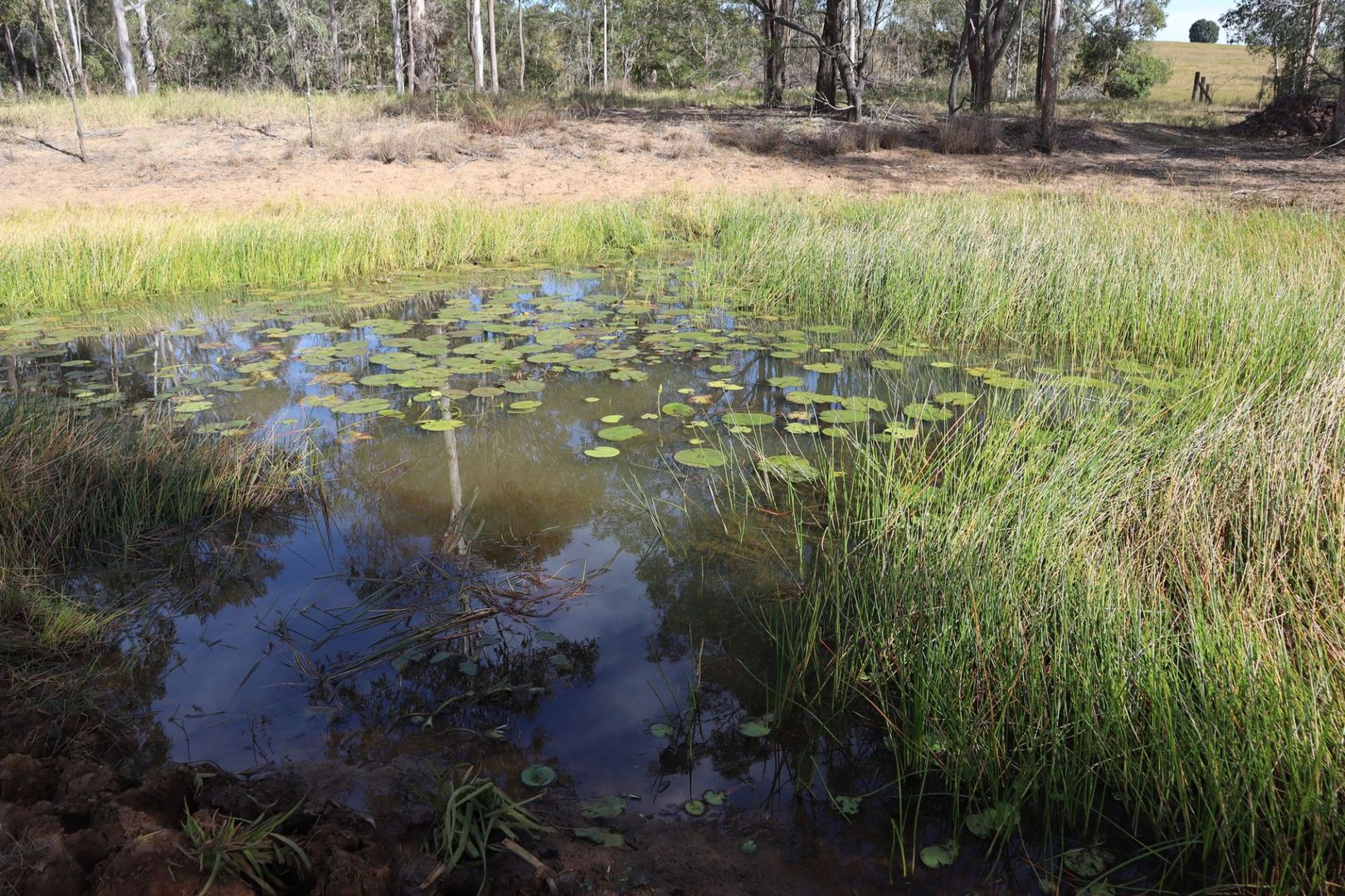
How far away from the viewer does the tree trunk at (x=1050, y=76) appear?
12727mm

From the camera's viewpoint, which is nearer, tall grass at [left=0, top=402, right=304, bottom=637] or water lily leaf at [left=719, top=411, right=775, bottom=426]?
tall grass at [left=0, top=402, right=304, bottom=637]

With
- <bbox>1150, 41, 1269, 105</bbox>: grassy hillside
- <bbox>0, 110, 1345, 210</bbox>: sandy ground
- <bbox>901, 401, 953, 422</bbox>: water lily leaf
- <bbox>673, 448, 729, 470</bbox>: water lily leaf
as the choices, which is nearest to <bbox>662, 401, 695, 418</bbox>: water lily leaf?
<bbox>673, 448, 729, 470</bbox>: water lily leaf

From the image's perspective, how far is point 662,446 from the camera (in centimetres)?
409

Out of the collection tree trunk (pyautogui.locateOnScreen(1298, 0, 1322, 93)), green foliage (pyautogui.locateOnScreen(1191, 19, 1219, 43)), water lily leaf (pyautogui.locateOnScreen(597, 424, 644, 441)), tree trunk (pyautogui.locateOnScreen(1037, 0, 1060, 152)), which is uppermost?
green foliage (pyautogui.locateOnScreen(1191, 19, 1219, 43))

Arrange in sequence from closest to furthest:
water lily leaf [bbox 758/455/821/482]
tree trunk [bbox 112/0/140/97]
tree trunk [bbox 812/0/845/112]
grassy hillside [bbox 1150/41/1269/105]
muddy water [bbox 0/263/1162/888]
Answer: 1. muddy water [bbox 0/263/1162/888]
2. water lily leaf [bbox 758/455/821/482]
3. tree trunk [bbox 812/0/845/112]
4. tree trunk [bbox 112/0/140/97]
5. grassy hillside [bbox 1150/41/1269/105]

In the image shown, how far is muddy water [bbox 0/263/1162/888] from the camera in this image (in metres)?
2.17

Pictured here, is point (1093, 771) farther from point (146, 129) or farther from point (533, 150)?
point (146, 129)

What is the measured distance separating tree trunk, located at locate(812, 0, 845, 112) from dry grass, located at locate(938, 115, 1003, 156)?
210 centimetres

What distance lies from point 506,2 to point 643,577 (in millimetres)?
42940

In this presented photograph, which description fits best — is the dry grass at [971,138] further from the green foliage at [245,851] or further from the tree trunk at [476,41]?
the green foliage at [245,851]

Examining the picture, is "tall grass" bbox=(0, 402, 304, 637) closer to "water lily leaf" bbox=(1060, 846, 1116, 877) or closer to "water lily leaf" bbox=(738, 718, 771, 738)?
"water lily leaf" bbox=(738, 718, 771, 738)

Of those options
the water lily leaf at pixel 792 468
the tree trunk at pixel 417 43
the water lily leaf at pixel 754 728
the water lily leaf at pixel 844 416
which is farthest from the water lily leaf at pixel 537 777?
the tree trunk at pixel 417 43

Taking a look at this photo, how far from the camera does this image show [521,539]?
3.26 m

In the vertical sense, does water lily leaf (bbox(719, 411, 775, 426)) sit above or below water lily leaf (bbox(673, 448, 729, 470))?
above
